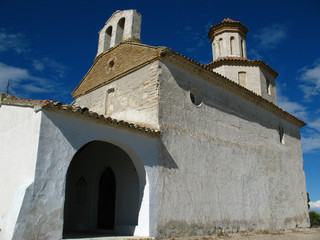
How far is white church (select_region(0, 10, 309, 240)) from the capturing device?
6246 millimetres

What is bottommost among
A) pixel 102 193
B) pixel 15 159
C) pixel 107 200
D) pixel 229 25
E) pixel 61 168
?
pixel 107 200

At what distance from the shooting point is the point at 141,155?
308 inches

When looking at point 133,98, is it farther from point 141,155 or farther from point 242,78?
point 242,78

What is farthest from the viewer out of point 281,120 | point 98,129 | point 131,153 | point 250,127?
point 281,120

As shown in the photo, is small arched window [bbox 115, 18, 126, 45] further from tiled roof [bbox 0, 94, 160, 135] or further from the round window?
tiled roof [bbox 0, 94, 160, 135]

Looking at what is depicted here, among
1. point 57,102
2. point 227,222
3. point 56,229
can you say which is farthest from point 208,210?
point 57,102

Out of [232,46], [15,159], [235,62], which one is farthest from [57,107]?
[232,46]

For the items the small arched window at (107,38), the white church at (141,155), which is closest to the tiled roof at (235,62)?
the white church at (141,155)

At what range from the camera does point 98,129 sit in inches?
283

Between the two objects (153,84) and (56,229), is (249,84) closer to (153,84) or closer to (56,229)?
(153,84)

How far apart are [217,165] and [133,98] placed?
3714 mm

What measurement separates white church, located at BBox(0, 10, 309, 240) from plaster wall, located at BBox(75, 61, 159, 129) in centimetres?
5

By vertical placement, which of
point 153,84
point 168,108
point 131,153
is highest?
point 153,84

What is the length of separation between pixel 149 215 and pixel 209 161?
3.22 m
